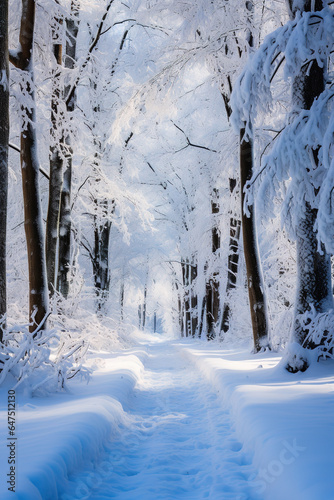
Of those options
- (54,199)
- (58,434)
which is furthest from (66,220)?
(58,434)

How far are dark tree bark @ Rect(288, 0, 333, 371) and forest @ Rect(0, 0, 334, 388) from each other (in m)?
0.02

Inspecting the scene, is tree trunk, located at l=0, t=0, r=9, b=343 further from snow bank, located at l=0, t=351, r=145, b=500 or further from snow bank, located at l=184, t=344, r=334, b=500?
snow bank, located at l=184, t=344, r=334, b=500

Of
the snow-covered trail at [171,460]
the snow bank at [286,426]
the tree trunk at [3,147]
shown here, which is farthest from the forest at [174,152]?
the snow-covered trail at [171,460]

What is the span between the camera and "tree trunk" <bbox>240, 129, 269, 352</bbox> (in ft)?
28.6

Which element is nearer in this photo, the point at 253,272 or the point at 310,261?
the point at 310,261

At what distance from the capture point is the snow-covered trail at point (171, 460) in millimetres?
2648

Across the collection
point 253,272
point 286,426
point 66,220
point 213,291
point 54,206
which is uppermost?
point 54,206

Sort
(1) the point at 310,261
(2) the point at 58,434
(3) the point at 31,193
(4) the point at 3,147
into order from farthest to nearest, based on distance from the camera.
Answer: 1. (3) the point at 31,193
2. (1) the point at 310,261
3. (4) the point at 3,147
4. (2) the point at 58,434

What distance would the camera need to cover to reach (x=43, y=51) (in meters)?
7.66

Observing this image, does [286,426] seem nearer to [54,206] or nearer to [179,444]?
[179,444]

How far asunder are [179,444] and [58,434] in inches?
50.3

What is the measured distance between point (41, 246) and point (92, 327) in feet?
11.5

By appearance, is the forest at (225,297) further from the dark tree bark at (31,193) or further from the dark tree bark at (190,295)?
the dark tree bark at (190,295)

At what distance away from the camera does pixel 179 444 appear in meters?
3.62
